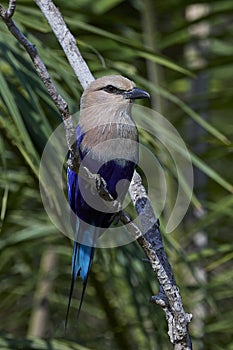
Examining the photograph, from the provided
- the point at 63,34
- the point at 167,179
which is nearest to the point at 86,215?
the point at 63,34

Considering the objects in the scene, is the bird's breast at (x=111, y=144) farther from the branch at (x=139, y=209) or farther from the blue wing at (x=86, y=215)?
the branch at (x=139, y=209)

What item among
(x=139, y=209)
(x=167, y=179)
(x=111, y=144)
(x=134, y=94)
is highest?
(x=167, y=179)

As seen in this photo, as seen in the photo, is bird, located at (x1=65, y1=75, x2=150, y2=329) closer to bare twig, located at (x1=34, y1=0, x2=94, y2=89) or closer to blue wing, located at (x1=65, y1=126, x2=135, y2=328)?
blue wing, located at (x1=65, y1=126, x2=135, y2=328)

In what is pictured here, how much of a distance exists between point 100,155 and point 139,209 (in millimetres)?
259

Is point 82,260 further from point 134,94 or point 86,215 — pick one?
point 134,94

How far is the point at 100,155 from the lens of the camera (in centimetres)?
190

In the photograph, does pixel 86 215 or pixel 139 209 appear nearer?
pixel 139 209

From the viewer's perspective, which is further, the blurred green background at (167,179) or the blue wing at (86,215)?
the blurred green background at (167,179)

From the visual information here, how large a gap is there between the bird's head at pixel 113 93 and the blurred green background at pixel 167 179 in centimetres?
10

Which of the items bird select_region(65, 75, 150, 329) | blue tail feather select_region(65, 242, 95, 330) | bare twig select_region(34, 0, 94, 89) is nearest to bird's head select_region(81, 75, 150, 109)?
bird select_region(65, 75, 150, 329)

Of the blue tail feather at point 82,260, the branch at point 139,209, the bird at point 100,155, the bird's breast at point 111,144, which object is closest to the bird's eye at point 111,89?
the bird at point 100,155

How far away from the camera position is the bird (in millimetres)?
1890

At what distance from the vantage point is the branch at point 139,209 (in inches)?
54.7

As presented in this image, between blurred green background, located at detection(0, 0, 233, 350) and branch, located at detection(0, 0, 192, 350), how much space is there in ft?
0.75
